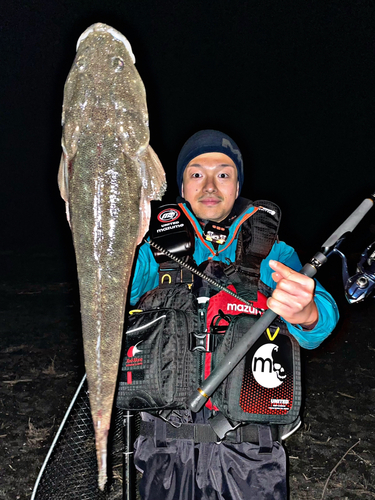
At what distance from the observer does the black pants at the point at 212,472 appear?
9.00 feet

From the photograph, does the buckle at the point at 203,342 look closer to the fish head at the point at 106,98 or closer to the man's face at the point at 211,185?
the man's face at the point at 211,185

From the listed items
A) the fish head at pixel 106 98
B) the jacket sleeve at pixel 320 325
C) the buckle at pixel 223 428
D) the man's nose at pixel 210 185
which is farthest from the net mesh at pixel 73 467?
the fish head at pixel 106 98

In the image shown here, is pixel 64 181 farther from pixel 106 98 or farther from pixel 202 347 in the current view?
pixel 202 347

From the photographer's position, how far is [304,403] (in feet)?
19.8

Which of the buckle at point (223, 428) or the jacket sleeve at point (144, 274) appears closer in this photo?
the buckle at point (223, 428)

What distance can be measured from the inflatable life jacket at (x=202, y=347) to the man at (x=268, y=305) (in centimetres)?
21

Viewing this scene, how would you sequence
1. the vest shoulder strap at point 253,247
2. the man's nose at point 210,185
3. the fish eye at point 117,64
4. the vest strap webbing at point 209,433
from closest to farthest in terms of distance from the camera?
the fish eye at point 117,64, the vest strap webbing at point 209,433, the vest shoulder strap at point 253,247, the man's nose at point 210,185

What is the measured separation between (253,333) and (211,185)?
1.48 m

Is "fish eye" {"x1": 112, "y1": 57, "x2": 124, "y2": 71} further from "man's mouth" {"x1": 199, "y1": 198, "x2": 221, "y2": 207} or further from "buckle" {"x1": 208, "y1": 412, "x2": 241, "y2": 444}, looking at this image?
"buckle" {"x1": 208, "y1": 412, "x2": 241, "y2": 444}

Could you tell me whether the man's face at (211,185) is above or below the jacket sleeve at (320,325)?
above

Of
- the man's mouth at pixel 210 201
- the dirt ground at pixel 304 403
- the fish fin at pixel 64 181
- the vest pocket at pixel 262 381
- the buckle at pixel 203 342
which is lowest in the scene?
the dirt ground at pixel 304 403

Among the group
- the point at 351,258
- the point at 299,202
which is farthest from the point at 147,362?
the point at 299,202

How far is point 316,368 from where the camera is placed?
7012 millimetres

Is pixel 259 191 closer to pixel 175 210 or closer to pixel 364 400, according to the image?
pixel 364 400
